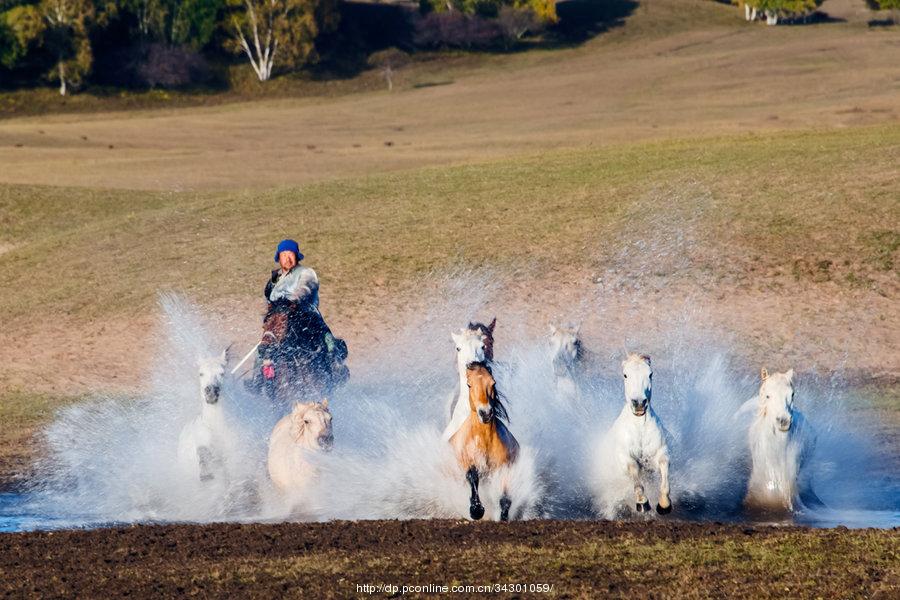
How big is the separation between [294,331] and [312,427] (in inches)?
70.3

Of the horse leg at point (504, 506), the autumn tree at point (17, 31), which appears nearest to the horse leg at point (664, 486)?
the horse leg at point (504, 506)

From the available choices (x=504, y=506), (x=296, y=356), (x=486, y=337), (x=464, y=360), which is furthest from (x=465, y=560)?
(x=296, y=356)

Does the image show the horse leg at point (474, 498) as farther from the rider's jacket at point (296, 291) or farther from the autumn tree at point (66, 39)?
the autumn tree at point (66, 39)

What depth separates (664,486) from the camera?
37.4ft

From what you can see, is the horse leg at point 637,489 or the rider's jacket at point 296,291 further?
the rider's jacket at point 296,291

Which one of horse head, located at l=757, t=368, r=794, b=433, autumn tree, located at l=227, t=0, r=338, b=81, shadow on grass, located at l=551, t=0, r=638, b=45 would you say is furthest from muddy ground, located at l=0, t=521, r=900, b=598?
shadow on grass, located at l=551, t=0, r=638, b=45

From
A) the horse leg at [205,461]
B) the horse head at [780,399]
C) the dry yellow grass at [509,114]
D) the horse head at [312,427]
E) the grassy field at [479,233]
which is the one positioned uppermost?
the horse head at [780,399]

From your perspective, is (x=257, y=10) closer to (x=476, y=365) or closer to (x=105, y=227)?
(x=105, y=227)

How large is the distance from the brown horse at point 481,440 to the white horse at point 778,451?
2.25m

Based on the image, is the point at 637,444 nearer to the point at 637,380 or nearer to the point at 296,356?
the point at 637,380

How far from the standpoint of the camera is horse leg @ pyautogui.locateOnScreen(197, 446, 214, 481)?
41.6 ft

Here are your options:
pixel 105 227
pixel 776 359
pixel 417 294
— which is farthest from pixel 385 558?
pixel 105 227

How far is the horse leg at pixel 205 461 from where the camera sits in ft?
41.6

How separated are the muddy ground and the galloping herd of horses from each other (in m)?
0.89
